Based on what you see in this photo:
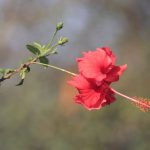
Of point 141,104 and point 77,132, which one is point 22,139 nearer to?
point 77,132

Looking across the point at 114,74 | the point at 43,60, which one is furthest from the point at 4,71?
the point at 114,74

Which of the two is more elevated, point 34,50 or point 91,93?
point 34,50

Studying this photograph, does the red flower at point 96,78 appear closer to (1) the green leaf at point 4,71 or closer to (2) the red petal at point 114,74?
(2) the red petal at point 114,74

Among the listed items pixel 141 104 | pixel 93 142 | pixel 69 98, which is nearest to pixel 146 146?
pixel 93 142

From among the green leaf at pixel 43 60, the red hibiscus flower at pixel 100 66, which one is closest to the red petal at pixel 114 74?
the red hibiscus flower at pixel 100 66

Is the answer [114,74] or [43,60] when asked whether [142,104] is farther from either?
[43,60]

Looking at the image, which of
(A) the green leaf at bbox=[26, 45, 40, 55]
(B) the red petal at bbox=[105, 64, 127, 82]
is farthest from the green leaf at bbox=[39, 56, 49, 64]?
(B) the red petal at bbox=[105, 64, 127, 82]
